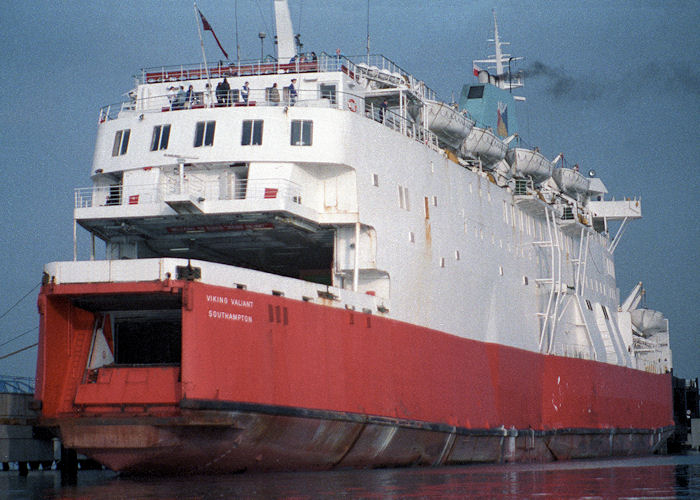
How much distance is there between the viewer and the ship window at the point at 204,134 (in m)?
21.9

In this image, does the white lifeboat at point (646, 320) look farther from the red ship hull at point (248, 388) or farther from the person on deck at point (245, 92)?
the person on deck at point (245, 92)

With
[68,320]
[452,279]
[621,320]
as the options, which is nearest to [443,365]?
[452,279]

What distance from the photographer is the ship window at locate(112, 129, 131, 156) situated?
22516 millimetres

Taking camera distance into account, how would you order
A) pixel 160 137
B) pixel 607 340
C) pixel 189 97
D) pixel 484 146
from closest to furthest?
pixel 160 137, pixel 189 97, pixel 484 146, pixel 607 340

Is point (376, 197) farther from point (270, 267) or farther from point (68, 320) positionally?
point (68, 320)

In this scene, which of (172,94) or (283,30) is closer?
(172,94)

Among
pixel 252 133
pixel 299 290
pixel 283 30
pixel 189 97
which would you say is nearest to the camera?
pixel 299 290

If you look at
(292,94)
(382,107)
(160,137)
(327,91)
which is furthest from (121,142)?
(382,107)

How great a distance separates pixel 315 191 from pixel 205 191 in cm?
231

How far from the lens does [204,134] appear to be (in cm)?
2197

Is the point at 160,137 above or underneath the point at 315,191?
above

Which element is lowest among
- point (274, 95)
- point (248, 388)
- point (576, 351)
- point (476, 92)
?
point (248, 388)

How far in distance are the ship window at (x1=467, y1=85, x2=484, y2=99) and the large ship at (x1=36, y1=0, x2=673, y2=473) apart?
20.0 ft

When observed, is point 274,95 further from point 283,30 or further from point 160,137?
point 283,30
